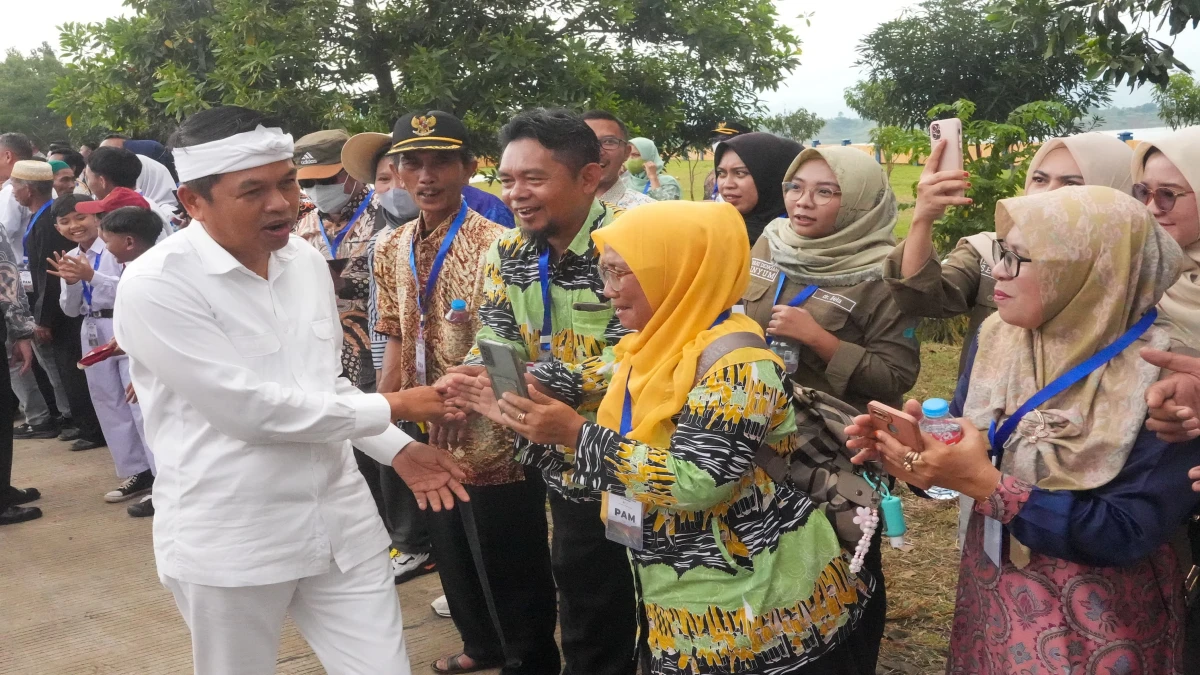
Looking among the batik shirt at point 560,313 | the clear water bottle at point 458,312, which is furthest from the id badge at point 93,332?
the batik shirt at point 560,313

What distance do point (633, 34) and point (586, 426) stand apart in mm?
5964

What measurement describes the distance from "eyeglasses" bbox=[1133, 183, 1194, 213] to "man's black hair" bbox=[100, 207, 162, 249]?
499cm

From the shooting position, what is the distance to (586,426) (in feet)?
7.91

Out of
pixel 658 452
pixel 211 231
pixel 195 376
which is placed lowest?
pixel 658 452

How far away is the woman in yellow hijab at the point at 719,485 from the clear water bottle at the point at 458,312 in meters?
1.14

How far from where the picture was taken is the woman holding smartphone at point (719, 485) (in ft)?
7.54

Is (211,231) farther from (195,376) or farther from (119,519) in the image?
(119,519)

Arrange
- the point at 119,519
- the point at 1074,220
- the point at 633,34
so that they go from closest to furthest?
the point at 1074,220 < the point at 119,519 < the point at 633,34

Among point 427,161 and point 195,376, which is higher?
point 427,161

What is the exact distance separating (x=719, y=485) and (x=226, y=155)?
60.5 inches

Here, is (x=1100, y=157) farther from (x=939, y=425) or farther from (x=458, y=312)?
(x=458, y=312)

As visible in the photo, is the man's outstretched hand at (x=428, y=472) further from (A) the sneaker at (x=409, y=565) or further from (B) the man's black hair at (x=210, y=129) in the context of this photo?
(A) the sneaker at (x=409, y=565)

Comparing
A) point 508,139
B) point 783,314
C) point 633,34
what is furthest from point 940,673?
point 633,34

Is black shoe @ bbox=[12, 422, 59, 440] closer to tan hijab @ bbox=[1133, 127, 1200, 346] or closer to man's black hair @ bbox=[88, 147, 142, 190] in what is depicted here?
man's black hair @ bbox=[88, 147, 142, 190]
